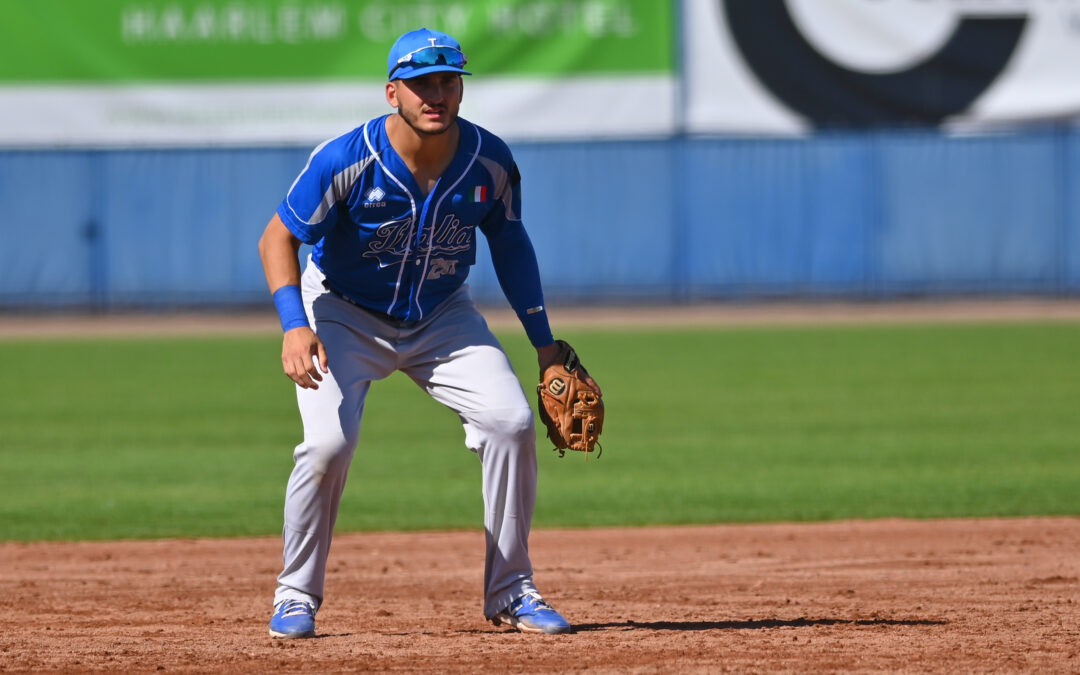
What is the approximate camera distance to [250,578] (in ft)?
19.6

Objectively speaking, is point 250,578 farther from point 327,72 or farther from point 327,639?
point 327,72

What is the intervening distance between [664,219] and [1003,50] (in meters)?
5.68

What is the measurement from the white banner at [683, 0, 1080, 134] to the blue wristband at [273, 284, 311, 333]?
1834cm

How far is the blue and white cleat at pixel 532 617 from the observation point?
464 cm

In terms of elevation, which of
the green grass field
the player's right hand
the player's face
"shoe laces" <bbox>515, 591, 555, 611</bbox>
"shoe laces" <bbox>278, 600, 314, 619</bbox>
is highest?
the player's face

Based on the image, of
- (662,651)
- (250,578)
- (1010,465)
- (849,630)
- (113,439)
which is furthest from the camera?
(113,439)

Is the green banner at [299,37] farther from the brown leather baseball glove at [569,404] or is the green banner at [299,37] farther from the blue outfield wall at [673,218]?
the brown leather baseball glove at [569,404]

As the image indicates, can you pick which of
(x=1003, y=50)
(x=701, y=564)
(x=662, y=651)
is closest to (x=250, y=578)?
(x=701, y=564)

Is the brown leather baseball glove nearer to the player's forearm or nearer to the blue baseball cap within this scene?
the player's forearm

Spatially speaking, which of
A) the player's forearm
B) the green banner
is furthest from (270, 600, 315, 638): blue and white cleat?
the green banner

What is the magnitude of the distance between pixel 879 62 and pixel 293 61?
8820 mm

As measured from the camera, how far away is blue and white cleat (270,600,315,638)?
178 inches

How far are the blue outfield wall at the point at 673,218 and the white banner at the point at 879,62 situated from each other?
0.44 meters

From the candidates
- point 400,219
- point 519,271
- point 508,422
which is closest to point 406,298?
point 400,219
